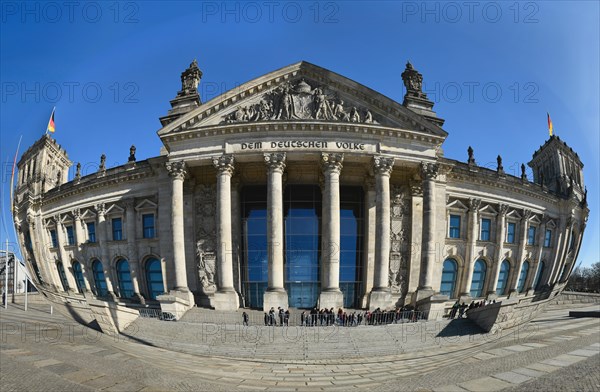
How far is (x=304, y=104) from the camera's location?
24.1 metres

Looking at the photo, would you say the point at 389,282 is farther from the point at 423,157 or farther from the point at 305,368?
the point at 305,368

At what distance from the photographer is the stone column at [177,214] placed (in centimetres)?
2286

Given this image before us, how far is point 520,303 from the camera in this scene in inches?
237

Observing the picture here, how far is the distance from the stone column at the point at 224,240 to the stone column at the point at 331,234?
270 inches

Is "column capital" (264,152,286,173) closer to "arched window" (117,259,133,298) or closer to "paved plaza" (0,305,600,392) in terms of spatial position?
"paved plaza" (0,305,600,392)

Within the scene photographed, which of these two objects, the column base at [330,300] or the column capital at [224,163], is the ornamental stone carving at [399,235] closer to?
the column base at [330,300]

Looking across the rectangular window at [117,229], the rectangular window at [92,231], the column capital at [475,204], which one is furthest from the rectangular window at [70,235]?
the rectangular window at [117,229]

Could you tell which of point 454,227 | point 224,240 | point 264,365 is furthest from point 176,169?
point 454,227

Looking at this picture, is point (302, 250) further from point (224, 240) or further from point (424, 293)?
point (424, 293)

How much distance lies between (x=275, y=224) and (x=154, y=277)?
1323cm

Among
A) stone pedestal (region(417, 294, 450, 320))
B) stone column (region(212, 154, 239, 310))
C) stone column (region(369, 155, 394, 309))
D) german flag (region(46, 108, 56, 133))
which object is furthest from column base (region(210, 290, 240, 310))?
german flag (region(46, 108, 56, 133))

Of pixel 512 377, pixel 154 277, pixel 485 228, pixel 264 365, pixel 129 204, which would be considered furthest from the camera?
pixel 154 277

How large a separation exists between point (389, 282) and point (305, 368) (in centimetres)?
1822

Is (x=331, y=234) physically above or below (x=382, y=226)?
below
